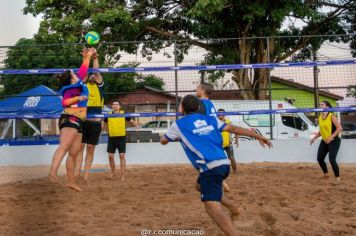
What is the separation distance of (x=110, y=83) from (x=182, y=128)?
9.29 meters

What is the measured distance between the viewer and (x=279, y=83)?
510 inches

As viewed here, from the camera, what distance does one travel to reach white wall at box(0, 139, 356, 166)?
13.3 meters

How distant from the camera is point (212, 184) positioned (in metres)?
4.36

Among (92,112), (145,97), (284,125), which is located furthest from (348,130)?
(92,112)

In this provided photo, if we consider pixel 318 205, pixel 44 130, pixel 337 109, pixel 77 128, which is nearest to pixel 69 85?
pixel 77 128

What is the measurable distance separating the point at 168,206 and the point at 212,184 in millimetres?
2210

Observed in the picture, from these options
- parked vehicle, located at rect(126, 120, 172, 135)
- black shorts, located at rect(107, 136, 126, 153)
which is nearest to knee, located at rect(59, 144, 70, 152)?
black shorts, located at rect(107, 136, 126, 153)

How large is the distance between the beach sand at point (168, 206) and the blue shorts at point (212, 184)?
0.81 metres

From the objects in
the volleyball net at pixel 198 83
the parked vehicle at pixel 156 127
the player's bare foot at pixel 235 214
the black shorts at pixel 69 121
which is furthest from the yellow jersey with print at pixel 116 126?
the parked vehicle at pixel 156 127

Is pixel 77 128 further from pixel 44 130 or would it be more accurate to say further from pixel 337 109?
pixel 44 130

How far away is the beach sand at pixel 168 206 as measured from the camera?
17.3ft

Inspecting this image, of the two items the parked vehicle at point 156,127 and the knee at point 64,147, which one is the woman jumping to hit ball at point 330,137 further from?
the parked vehicle at point 156,127

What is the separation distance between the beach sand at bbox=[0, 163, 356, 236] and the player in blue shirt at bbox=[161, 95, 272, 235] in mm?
797

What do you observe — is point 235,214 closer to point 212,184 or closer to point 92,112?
point 212,184
